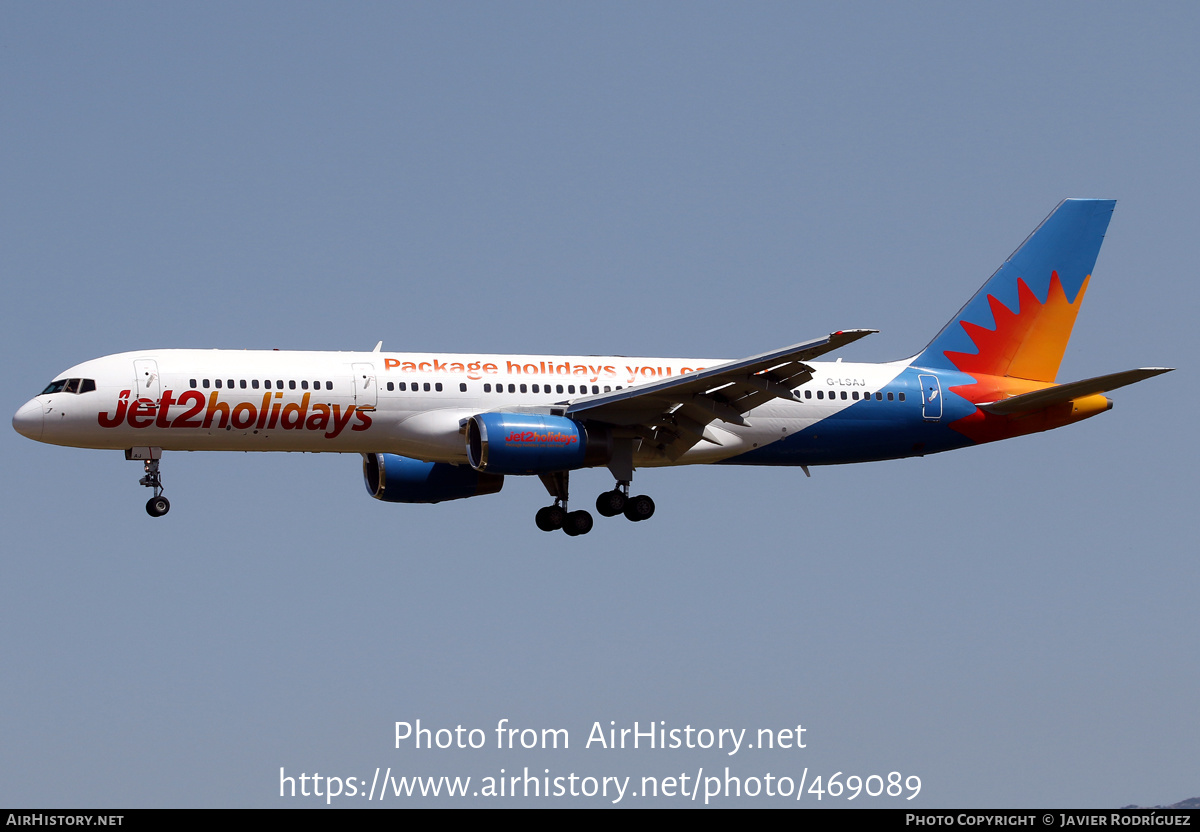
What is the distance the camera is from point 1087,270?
51406mm

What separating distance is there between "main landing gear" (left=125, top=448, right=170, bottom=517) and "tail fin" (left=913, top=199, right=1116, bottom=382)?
21836 millimetres

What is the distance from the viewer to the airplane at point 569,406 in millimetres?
41250

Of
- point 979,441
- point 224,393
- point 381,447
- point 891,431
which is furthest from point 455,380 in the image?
point 979,441

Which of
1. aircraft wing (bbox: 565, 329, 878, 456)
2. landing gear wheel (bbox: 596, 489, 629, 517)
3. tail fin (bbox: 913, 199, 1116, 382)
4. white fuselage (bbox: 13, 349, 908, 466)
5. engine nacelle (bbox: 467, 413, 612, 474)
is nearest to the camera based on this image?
aircraft wing (bbox: 565, 329, 878, 456)

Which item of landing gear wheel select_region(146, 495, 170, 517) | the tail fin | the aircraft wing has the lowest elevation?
landing gear wheel select_region(146, 495, 170, 517)

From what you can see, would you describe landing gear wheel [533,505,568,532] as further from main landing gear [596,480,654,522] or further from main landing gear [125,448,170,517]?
main landing gear [125,448,170,517]

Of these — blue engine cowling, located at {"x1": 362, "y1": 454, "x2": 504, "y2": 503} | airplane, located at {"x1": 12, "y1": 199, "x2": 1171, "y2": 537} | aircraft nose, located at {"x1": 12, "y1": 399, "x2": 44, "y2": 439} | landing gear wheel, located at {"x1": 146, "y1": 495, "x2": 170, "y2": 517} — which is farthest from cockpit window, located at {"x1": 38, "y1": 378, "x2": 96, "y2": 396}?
blue engine cowling, located at {"x1": 362, "y1": 454, "x2": 504, "y2": 503}

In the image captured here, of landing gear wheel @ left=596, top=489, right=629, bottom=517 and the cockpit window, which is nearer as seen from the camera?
the cockpit window

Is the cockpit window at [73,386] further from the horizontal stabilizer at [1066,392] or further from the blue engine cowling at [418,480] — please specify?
the horizontal stabilizer at [1066,392]

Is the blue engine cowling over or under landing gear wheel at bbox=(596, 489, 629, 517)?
over

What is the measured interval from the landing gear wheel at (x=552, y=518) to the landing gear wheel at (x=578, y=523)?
0.71 m

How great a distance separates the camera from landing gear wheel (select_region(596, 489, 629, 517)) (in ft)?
147
